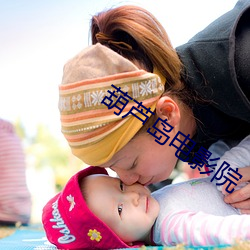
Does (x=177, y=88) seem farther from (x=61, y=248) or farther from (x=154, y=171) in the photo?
(x=61, y=248)

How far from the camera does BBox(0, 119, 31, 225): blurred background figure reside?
1710mm

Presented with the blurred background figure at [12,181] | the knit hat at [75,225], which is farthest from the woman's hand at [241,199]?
the blurred background figure at [12,181]

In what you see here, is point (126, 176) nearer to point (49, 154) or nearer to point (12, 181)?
point (12, 181)

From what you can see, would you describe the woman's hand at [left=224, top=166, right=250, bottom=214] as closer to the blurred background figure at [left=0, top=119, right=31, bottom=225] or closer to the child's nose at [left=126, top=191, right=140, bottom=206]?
the child's nose at [left=126, top=191, right=140, bottom=206]

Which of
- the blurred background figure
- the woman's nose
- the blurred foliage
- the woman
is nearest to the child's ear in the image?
the woman

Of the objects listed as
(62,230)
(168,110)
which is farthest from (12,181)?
(168,110)

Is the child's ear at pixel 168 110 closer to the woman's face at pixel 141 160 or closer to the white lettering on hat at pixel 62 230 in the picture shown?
the woman's face at pixel 141 160

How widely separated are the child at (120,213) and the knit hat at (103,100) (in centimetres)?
9

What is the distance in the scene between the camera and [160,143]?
1044mm

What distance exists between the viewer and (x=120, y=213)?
1.00m

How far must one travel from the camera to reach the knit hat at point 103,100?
94 cm

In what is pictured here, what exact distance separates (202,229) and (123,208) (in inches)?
7.8

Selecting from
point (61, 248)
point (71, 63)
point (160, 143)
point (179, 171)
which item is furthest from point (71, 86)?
point (179, 171)

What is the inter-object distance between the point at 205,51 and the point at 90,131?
312 mm
